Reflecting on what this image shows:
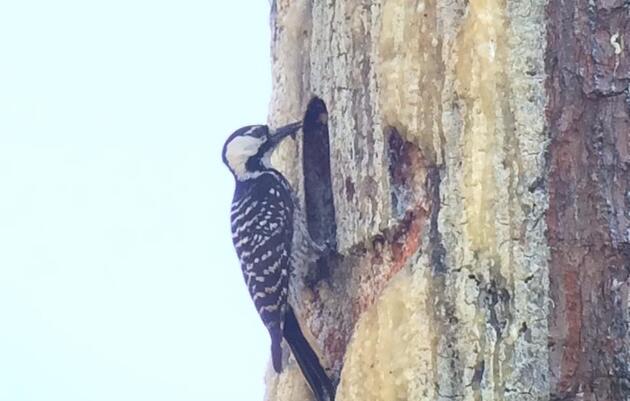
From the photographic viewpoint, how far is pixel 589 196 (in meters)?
2.44

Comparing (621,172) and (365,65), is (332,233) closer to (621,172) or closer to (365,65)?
(365,65)

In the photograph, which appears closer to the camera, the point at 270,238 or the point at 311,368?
the point at 311,368

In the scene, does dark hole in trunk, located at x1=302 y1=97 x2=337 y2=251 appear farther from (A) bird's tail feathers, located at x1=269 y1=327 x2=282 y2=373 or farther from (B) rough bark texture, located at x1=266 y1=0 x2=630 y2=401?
(B) rough bark texture, located at x1=266 y1=0 x2=630 y2=401

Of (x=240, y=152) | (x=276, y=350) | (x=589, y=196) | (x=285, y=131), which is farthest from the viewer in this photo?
(x=240, y=152)

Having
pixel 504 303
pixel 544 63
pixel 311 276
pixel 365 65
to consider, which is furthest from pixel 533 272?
pixel 311 276

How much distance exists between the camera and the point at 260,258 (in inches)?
142

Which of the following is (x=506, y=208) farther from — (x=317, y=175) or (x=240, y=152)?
(x=240, y=152)

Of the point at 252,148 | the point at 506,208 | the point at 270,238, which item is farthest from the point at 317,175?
the point at 506,208

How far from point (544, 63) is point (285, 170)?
1280 millimetres

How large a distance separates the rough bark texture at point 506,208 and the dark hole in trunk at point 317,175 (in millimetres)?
610

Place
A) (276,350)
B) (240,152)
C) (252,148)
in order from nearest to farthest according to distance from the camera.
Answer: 1. (276,350)
2. (252,148)
3. (240,152)

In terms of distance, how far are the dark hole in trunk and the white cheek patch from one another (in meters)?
0.37

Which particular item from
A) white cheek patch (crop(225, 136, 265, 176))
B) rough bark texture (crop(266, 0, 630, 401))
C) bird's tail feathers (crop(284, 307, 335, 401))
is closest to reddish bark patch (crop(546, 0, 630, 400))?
rough bark texture (crop(266, 0, 630, 401))

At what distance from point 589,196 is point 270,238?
4.52 ft
